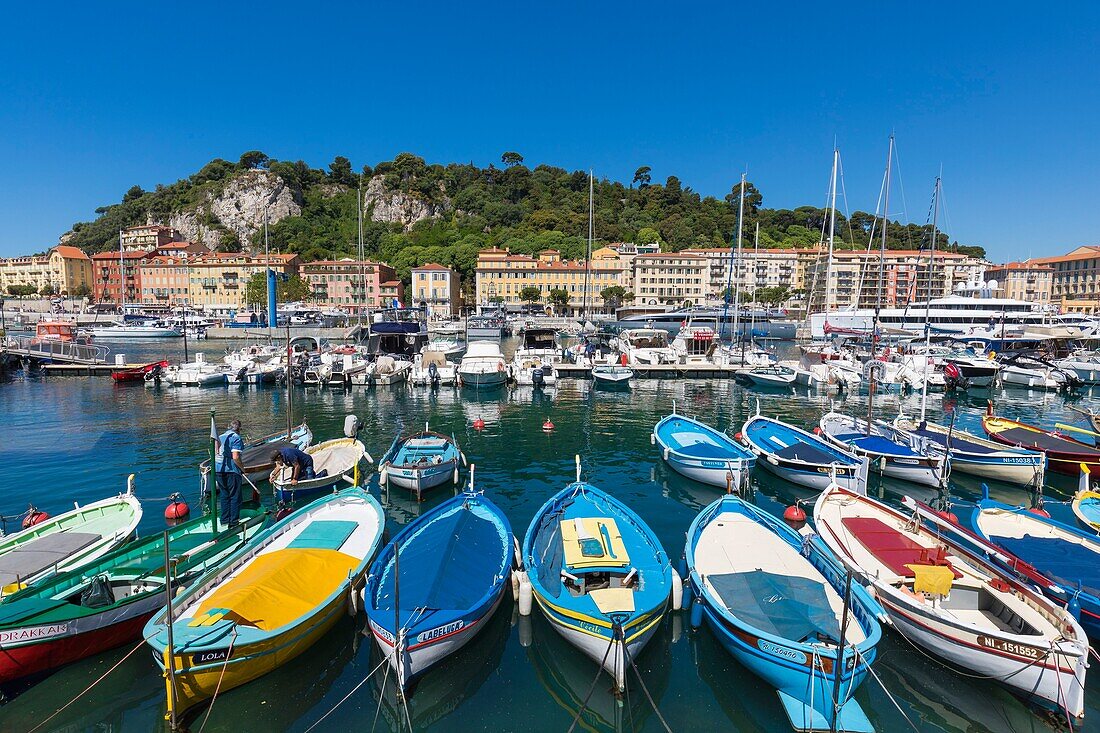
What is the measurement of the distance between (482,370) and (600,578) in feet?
98.1

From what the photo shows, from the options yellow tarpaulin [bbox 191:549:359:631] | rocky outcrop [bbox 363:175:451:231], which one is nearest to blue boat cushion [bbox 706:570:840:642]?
yellow tarpaulin [bbox 191:549:359:631]

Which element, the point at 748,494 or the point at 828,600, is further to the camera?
the point at 748,494

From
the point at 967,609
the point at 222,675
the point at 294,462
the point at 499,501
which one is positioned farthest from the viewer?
the point at 499,501

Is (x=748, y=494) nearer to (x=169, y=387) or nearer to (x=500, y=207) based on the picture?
(x=169, y=387)

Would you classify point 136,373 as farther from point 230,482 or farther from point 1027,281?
point 1027,281

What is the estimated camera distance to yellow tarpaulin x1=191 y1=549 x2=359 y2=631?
871 cm

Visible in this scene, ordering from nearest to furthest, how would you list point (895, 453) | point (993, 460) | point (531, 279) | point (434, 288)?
point (993, 460) → point (895, 453) → point (434, 288) → point (531, 279)

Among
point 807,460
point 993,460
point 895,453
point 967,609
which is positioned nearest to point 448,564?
point 967,609

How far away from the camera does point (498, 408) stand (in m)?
33.5

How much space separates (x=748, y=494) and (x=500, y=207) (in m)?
138

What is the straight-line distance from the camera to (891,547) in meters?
11.8

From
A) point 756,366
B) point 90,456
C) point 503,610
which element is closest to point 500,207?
point 756,366

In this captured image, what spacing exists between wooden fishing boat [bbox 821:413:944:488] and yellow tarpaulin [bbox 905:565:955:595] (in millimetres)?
10442

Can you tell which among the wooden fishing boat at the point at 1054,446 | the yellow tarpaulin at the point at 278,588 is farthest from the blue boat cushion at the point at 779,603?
the wooden fishing boat at the point at 1054,446
